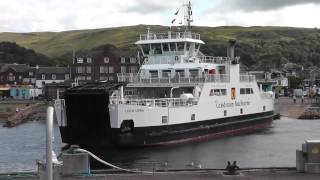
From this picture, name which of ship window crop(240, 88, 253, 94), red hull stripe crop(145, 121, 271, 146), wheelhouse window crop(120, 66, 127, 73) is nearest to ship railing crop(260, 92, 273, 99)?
red hull stripe crop(145, 121, 271, 146)

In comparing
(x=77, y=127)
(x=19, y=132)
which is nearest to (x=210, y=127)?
(x=77, y=127)

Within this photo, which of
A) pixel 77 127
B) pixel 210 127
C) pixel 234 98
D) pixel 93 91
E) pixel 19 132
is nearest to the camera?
pixel 93 91

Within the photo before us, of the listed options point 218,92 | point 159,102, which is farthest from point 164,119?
point 218,92

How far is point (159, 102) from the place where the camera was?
129ft

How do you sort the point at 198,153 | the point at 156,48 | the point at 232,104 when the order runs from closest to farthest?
the point at 198,153 → the point at 156,48 → the point at 232,104

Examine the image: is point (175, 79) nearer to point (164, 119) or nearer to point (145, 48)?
point (145, 48)

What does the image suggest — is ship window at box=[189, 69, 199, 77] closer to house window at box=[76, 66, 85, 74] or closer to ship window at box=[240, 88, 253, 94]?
ship window at box=[240, 88, 253, 94]

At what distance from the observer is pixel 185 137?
4112cm

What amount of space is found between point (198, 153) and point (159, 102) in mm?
4740

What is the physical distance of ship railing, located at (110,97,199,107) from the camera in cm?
3688

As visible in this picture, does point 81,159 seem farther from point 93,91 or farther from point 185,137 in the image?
point 185,137

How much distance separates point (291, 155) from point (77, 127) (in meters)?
14.6

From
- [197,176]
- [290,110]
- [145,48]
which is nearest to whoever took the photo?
[197,176]

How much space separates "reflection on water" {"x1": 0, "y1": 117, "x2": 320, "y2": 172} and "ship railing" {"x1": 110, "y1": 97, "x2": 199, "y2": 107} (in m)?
3.05
